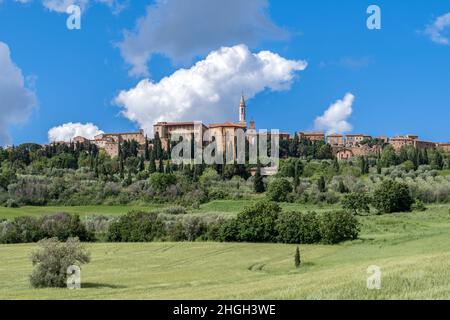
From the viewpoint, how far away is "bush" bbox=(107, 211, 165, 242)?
8750cm

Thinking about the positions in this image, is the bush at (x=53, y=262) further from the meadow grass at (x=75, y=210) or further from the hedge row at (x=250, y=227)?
the meadow grass at (x=75, y=210)

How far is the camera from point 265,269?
55.3 meters

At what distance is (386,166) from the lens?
16788 cm

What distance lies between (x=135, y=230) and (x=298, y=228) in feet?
77.4

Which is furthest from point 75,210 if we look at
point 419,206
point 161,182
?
point 419,206

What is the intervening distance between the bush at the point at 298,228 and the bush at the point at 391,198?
1102 inches

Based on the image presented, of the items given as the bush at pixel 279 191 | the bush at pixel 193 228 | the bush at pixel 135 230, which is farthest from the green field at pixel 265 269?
the bush at pixel 279 191

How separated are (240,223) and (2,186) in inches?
2780

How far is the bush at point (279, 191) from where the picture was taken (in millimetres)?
121188

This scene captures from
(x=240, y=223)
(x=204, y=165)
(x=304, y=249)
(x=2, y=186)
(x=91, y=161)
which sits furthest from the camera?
(x=91, y=161)

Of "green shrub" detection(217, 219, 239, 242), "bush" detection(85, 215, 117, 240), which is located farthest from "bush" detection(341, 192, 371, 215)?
"bush" detection(85, 215, 117, 240)

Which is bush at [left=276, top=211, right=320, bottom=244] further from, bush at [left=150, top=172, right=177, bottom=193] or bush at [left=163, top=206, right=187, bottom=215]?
bush at [left=150, top=172, right=177, bottom=193]
